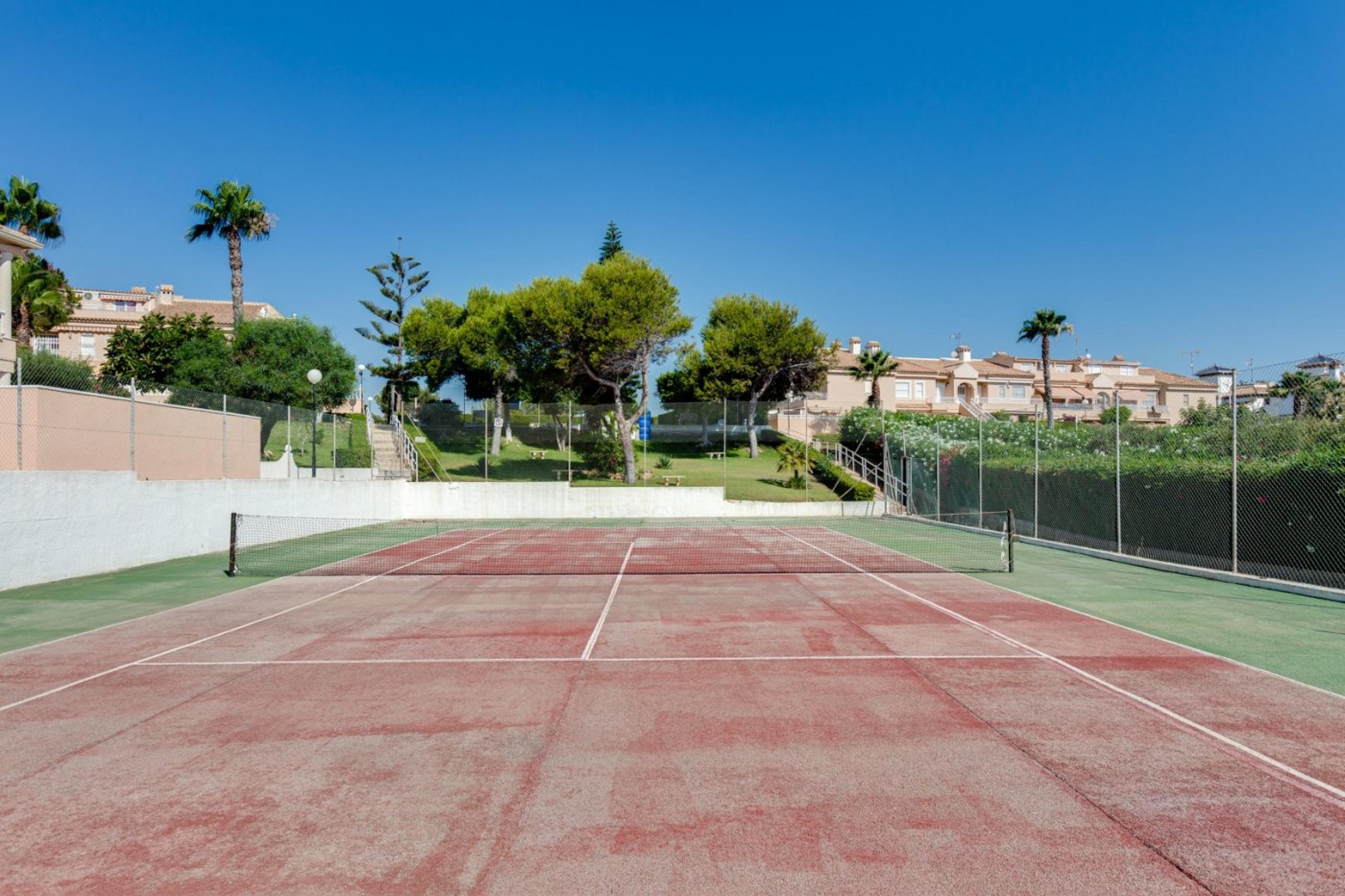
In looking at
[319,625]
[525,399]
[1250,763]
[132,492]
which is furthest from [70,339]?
[1250,763]

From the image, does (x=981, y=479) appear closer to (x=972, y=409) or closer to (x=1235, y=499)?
(x=1235, y=499)

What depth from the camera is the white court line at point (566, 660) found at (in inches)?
331

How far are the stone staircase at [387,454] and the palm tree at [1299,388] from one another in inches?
1082

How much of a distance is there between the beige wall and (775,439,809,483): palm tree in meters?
20.9

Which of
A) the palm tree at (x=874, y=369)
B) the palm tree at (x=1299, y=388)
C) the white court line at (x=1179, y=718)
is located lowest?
the white court line at (x=1179, y=718)

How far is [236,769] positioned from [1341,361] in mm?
13382

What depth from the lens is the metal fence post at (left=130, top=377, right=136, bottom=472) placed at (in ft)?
53.6

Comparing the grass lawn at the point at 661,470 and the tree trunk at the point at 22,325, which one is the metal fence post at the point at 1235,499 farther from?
the tree trunk at the point at 22,325

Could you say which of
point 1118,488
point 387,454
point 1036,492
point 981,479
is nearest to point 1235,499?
point 1118,488

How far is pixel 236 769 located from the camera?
5465 millimetres

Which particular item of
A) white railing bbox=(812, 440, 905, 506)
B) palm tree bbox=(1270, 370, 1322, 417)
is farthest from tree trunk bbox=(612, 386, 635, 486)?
palm tree bbox=(1270, 370, 1322, 417)

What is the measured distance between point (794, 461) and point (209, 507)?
22.9 metres

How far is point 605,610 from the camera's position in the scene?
37.6 ft

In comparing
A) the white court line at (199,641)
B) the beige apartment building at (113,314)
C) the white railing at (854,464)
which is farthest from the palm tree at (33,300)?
the white railing at (854,464)
